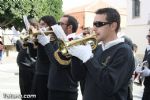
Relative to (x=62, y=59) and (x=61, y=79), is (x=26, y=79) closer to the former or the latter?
(x=61, y=79)

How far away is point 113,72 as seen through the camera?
3.39 meters

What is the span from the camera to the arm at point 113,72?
3.36 meters

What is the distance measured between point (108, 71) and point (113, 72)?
0.05 metres

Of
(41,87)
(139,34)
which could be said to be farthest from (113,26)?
(139,34)

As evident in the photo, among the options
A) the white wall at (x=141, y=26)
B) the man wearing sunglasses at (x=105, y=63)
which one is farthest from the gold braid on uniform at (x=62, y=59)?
the white wall at (x=141, y=26)

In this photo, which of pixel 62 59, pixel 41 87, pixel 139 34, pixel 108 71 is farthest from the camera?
pixel 139 34

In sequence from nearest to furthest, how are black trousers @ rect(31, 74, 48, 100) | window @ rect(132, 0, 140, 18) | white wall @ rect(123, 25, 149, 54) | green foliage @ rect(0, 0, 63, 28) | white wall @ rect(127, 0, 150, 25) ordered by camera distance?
black trousers @ rect(31, 74, 48, 100) < green foliage @ rect(0, 0, 63, 28) < white wall @ rect(123, 25, 149, 54) < white wall @ rect(127, 0, 150, 25) < window @ rect(132, 0, 140, 18)

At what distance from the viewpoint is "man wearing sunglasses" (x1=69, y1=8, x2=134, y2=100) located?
11.1ft

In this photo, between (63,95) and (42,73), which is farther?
(42,73)

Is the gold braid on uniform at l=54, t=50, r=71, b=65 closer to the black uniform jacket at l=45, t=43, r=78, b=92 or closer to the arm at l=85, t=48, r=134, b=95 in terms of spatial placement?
the black uniform jacket at l=45, t=43, r=78, b=92

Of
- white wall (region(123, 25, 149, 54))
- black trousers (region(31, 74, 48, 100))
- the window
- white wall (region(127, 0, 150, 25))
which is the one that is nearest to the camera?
black trousers (region(31, 74, 48, 100))

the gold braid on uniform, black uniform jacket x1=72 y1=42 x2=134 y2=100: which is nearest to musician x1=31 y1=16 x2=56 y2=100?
the gold braid on uniform

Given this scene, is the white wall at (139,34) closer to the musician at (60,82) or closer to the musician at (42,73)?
the musician at (42,73)

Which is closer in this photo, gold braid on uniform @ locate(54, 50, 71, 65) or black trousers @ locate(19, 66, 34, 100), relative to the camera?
gold braid on uniform @ locate(54, 50, 71, 65)
